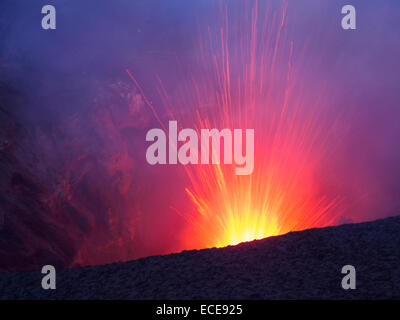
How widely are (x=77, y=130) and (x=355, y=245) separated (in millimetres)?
8278

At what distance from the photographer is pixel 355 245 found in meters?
4.03

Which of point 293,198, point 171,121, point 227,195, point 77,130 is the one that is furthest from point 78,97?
point 293,198

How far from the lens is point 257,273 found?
3580 mm

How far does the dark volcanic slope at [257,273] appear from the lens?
3303 mm

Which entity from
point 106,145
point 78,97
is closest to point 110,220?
point 106,145

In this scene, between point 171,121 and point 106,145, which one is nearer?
point 106,145

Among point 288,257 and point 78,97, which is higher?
point 78,97

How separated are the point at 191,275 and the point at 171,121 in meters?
9.90

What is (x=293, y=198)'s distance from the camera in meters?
16.2

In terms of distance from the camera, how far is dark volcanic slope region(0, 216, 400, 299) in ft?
10.8

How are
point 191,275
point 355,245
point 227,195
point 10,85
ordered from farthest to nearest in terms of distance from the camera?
point 227,195
point 10,85
point 355,245
point 191,275
